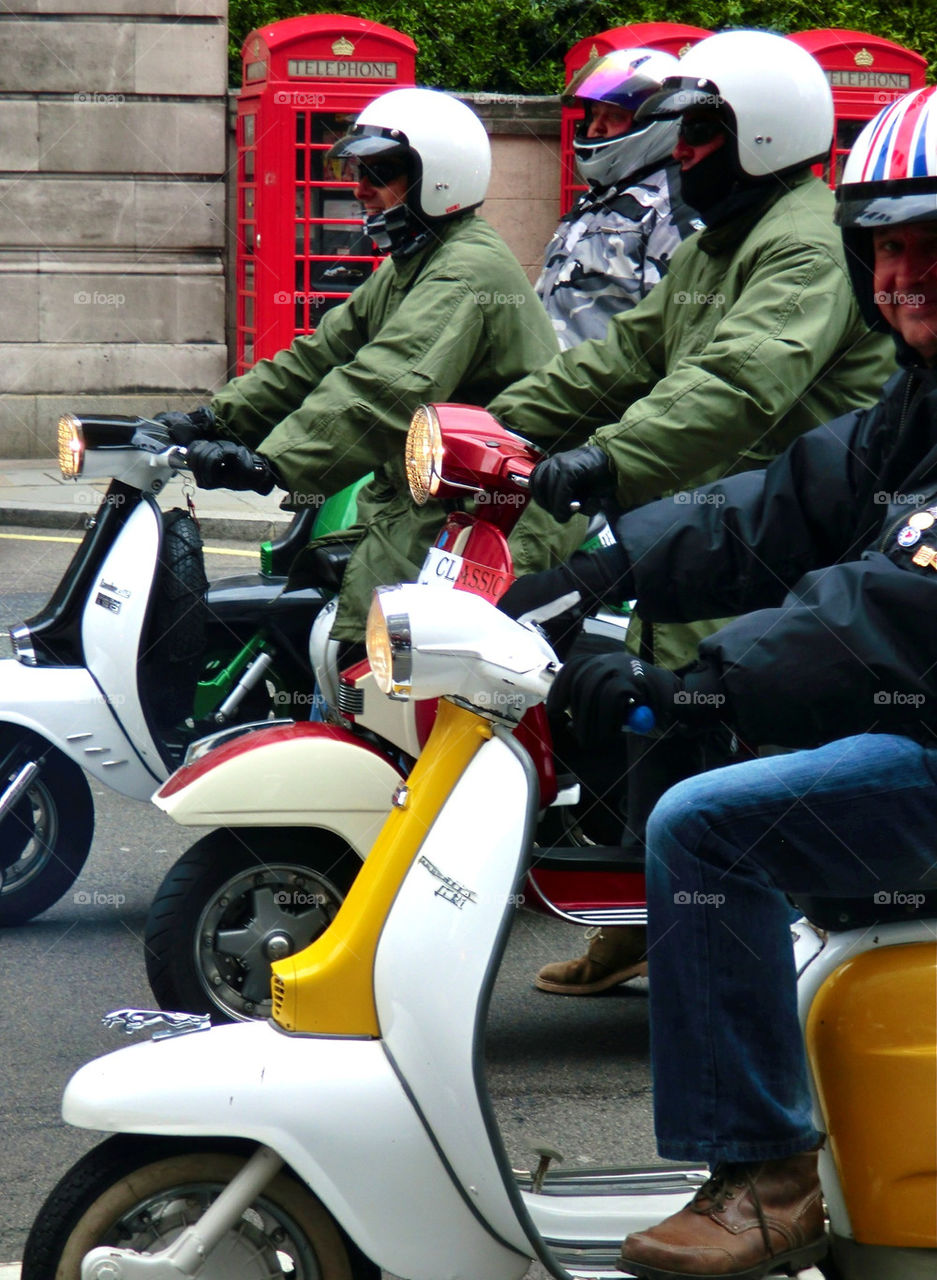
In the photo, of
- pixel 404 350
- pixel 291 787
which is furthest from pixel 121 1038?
pixel 404 350

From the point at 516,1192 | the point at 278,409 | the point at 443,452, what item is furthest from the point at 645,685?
the point at 278,409

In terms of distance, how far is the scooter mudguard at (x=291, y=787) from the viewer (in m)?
3.36

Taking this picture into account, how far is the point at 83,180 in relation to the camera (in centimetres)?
1264

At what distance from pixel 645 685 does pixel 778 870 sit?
0.35m

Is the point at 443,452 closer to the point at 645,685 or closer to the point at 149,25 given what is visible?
the point at 645,685

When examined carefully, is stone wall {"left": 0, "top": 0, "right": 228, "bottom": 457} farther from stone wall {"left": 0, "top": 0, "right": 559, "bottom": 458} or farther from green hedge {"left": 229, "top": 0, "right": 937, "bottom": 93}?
green hedge {"left": 229, "top": 0, "right": 937, "bottom": 93}

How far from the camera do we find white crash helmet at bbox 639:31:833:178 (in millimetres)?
3553

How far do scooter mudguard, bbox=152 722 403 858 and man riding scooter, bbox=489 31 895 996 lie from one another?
0.61 meters

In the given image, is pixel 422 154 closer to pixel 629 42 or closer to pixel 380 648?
pixel 380 648

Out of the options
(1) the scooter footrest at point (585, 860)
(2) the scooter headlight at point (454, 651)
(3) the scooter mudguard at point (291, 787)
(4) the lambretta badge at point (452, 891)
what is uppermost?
→ (2) the scooter headlight at point (454, 651)

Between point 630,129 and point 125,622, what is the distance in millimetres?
2423

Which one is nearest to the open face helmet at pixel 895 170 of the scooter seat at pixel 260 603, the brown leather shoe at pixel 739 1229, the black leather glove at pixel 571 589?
the black leather glove at pixel 571 589

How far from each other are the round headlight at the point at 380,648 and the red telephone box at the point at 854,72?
10445 millimetres

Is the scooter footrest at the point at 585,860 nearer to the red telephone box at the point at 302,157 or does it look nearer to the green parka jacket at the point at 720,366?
the green parka jacket at the point at 720,366
